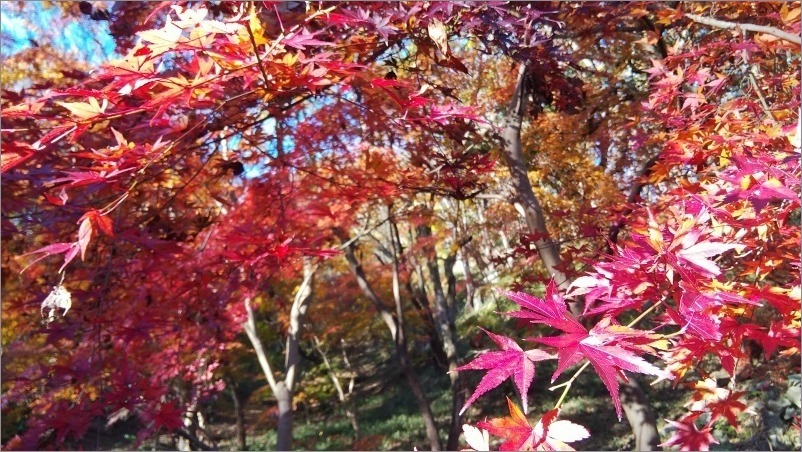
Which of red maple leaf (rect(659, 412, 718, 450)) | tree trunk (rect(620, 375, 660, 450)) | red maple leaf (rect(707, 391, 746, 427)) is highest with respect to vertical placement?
red maple leaf (rect(707, 391, 746, 427))

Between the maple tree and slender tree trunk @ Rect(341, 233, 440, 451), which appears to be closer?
the maple tree

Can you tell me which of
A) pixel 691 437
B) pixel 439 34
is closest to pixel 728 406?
pixel 691 437

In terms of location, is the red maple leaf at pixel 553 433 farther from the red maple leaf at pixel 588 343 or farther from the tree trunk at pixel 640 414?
the tree trunk at pixel 640 414

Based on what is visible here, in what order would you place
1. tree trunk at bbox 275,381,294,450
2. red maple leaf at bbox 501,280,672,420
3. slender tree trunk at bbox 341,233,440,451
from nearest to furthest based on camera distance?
red maple leaf at bbox 501,280,672,420 → tree trunk at bbox 275,381,294,450 → slender tree trunk at bbox 341,233,440,451

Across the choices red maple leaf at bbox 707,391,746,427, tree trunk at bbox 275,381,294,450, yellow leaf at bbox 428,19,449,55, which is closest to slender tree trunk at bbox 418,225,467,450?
tree trunk at bbox 275,381,294,450

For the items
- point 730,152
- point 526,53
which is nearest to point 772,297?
point 730,152

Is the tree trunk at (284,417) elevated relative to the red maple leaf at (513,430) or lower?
lower

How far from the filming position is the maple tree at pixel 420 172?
0.91 metres

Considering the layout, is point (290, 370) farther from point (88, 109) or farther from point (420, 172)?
point (88, 109)

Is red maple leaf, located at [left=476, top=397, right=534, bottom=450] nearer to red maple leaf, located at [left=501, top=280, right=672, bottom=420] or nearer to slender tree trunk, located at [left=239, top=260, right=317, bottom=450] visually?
red maple leaf, located at [left=501, top=280, right=672, bottom=420]

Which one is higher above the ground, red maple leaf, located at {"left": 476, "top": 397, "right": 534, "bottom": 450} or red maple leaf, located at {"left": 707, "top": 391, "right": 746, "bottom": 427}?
red maple leaf, located at {"left": 476, "top": 397, "right": 534, "bottom": 450}

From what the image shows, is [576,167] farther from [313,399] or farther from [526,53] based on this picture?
[313,399]

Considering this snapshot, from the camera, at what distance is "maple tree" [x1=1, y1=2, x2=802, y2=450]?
0.91 metres

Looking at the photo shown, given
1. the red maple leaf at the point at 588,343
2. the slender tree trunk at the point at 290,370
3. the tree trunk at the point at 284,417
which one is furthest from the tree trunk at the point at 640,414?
the tree trunk at the point at 284,417
